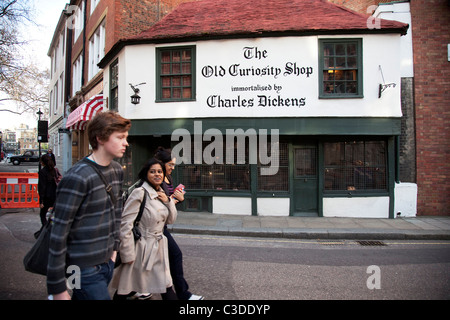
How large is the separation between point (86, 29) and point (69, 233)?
717 inches

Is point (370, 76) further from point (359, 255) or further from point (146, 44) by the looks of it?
point (146, 44)

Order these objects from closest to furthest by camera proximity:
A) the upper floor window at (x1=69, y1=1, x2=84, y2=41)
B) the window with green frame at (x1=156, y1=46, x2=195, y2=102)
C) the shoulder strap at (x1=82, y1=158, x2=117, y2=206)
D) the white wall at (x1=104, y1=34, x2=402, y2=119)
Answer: the shoulder strap at (x1=82, y1=158, x2=117, y2=206), the white wall at (x1=104, y1=34, x2=402, y2=119), the window with green frame at (x1=156, y1=46, x2=195, y2=102), the upper floor window at (x1=69, y1=1, x2=84, y2=41)

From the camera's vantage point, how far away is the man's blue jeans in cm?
189

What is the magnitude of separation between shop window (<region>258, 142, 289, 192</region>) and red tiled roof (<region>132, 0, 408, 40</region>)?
386 centimetres

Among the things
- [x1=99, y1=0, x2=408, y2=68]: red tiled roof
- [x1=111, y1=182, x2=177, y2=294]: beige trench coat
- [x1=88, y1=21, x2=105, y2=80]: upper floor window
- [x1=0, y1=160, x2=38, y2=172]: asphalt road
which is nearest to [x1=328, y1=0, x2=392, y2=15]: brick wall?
[x1=99, y1=0, x2=408, y2=68]: red tiled roof

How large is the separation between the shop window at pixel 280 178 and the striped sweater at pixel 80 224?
7.40 meters

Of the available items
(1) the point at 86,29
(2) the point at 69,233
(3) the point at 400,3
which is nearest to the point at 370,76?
(3) the point at 400,3

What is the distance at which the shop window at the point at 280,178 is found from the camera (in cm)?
919

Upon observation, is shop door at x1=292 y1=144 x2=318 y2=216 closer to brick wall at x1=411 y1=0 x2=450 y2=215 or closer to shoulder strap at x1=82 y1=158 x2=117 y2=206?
brick wall at x1=411 y1=0 x2=450 y2=215

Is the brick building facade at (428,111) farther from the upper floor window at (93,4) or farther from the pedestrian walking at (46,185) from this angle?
the upper floor window at (93,4)

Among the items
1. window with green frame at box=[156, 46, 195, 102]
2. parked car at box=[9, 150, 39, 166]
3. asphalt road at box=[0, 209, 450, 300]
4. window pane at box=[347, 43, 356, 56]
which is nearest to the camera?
asphalt road at box=[0, 209, 450, 300]

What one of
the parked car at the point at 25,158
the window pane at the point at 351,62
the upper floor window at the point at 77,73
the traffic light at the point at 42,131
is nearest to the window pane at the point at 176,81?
the window pane at the point at 351,62

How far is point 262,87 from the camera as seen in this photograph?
9.06m

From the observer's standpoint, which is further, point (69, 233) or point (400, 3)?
point (400, 3)
